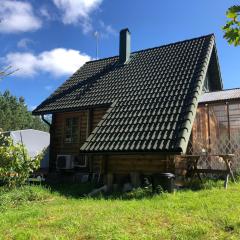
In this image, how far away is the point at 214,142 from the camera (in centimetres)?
1408

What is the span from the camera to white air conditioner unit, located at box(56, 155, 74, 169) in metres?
14.5

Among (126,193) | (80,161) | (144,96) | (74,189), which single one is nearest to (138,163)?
(126,193)

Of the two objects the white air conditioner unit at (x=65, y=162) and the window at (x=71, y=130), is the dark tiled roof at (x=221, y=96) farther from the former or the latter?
the white air conditioner unit at (x=65, y=162)

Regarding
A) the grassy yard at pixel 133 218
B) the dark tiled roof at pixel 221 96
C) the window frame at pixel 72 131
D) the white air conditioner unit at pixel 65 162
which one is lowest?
the grassy yard at pixel 133 218

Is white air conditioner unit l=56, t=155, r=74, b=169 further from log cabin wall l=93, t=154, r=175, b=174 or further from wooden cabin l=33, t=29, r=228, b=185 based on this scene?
log cabin wall l=93, t=154, r=175, b=174

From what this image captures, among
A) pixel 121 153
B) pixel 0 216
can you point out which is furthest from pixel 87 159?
pixel 0 216

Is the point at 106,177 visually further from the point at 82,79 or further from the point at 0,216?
the point at 82,79

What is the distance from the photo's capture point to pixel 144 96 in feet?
44.1

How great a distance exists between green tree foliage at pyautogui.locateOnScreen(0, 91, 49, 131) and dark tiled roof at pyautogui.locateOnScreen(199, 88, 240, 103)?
2008 inches

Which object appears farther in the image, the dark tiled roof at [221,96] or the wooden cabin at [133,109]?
the dark tiled roof at [221,96]

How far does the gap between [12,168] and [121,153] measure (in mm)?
3412

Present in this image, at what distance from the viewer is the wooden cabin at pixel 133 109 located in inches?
436

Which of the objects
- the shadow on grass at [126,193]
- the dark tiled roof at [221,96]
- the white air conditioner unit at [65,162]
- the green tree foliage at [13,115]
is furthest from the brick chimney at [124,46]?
the green tree foliage at [13,115]

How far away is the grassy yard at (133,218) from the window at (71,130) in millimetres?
6227
